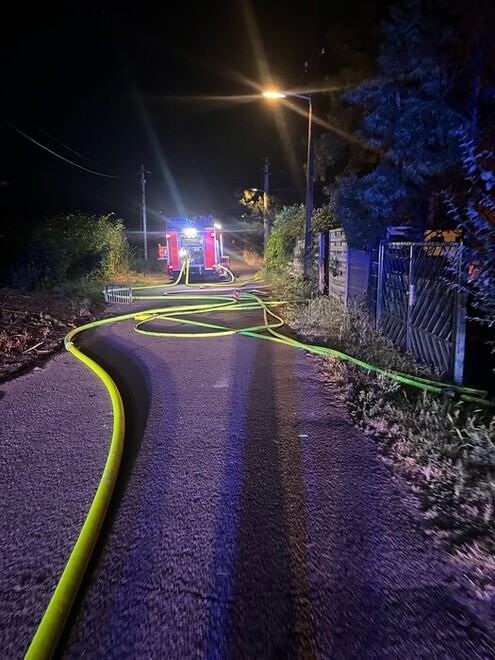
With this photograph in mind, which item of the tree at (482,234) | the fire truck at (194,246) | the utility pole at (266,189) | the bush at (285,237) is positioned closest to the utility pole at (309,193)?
the bush at (285,237)

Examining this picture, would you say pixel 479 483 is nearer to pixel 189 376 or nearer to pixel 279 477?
pixel 279 477

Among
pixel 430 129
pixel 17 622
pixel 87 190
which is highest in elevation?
pixel 87 190

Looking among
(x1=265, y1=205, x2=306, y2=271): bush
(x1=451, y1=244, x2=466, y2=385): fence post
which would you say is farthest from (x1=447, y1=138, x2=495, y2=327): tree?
(x1=265, y1=205, x2=306, y2=271): bush

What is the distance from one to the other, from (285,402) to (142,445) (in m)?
1.73

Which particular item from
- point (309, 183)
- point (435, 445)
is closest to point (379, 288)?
point (435, 445)

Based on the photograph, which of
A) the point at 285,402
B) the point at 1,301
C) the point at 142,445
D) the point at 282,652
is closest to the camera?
the point at 282,652

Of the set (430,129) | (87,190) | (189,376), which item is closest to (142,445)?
(189,376)

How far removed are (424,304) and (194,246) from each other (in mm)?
16427

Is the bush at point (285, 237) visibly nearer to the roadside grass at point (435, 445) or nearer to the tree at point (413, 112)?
the tree at point (413, 112)

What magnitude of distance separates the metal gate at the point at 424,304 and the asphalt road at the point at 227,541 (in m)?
1.65

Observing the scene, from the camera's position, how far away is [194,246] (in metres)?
21.4

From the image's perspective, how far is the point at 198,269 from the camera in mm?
21828

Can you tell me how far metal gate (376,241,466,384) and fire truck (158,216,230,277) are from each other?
47.2ft

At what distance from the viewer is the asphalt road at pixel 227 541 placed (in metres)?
2.10
